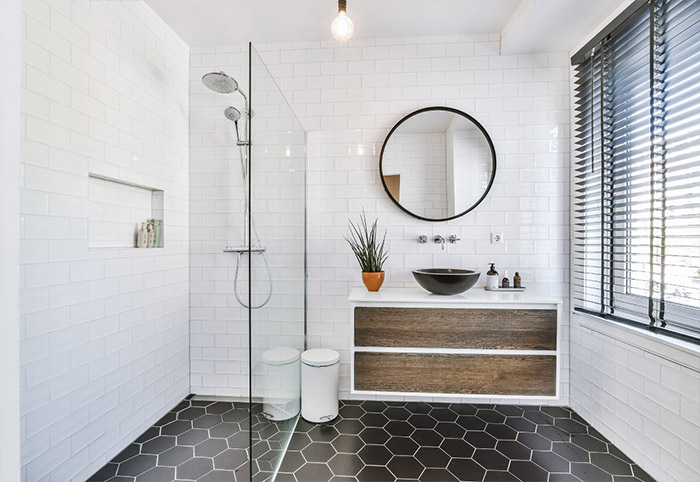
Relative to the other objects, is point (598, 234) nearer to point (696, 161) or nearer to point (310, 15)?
point (696, 161)

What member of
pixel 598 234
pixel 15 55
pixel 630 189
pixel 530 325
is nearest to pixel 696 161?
pixel 630 189

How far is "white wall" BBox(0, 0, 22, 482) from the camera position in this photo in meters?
0.31

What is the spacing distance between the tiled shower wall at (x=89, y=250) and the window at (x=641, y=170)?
282 cm

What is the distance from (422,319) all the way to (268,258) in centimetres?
99

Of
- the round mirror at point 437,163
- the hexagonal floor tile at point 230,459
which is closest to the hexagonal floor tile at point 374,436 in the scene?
the hexagonal floor tile at point 230,459

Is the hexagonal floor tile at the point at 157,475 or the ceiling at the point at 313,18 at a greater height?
the ceiling at the point at 313,18

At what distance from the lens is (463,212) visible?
2.45 meters

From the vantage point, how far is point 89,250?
172cm

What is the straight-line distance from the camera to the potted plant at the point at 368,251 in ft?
7.62

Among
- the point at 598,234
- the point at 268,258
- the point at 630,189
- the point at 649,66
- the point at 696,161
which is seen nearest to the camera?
the point at 696,161

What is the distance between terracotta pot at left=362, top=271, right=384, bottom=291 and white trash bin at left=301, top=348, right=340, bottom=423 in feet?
1.72

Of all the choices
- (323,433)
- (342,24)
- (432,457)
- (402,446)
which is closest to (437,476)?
(432,457)

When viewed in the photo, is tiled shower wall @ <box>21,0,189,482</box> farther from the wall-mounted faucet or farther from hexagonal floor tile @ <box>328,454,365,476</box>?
the wall-mounted faucet

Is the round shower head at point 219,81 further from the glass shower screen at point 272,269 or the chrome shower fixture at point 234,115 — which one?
the glass shower screen at point 272,269
